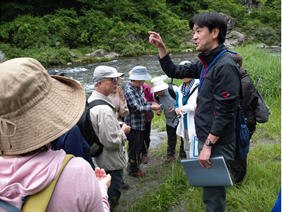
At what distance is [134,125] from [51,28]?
20.3 meters

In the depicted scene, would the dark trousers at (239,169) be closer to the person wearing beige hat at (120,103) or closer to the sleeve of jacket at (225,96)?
the sleeve of jacket at (225,96)

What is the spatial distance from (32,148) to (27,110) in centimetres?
14

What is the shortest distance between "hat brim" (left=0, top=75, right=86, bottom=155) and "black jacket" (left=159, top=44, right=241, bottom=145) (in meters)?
1.07

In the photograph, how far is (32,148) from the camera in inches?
31.5

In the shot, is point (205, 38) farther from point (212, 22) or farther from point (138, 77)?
point (138, 77)

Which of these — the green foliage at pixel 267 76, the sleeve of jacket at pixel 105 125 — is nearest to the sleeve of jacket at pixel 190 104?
the sleeve of jacket at pixel 105 125

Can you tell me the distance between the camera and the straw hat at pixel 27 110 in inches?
30.3

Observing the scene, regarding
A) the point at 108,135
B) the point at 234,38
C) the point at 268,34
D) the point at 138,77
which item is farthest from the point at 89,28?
the point at 268,34

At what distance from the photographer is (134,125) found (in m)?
3.16

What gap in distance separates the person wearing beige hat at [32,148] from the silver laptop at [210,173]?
1.12 meters

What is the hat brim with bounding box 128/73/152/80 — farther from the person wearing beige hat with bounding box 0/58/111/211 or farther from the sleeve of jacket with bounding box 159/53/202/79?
the person wearing beige hat with bounding box 0/58/111/211

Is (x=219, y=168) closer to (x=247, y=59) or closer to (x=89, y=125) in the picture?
(x=89, y=125)

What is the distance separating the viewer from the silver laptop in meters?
1.69

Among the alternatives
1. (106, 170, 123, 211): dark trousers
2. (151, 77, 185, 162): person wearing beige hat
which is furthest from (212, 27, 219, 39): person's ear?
(151, 77, 185, 162): person wearing beige hat
